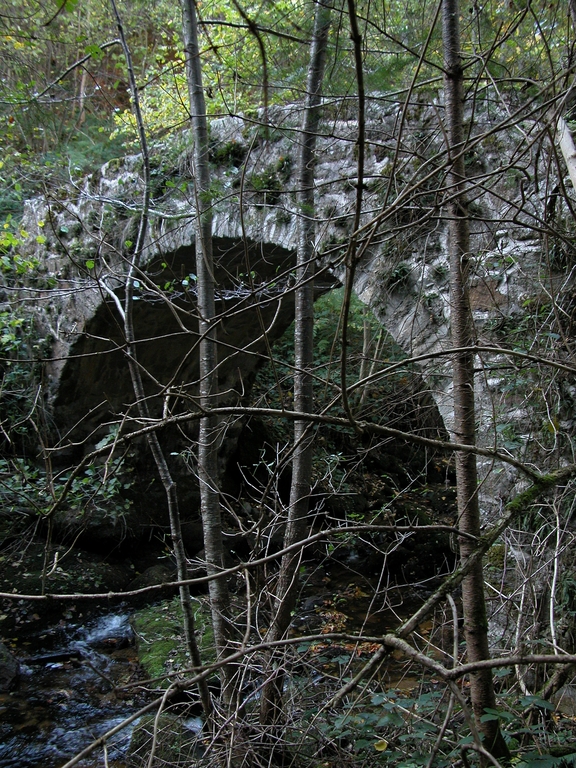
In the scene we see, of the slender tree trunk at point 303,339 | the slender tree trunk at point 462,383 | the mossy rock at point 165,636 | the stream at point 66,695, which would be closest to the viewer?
the slender tree trunk at point 462,383

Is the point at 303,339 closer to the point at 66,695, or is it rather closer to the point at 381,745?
the point at 381,745

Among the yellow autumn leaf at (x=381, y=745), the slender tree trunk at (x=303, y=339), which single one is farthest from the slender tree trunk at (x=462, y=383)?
the slender tree trunk at (x=303, y=339)

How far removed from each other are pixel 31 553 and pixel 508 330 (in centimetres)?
472

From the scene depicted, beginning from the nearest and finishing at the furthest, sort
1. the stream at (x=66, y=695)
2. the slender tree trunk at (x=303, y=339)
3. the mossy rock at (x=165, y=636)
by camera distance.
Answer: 1. the slender tree trunk at (x=303, y=339)
2. the stream at (x=66, y=695)
3. the mossy rock at (x=165, y=636)

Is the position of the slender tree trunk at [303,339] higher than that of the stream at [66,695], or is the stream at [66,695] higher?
the slender tree trunk at [303,339]

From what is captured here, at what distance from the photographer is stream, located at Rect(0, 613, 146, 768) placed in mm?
3404

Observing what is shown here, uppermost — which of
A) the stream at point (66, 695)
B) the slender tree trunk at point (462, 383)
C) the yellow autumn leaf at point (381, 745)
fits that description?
the slender tree trunk at point (462, 383)

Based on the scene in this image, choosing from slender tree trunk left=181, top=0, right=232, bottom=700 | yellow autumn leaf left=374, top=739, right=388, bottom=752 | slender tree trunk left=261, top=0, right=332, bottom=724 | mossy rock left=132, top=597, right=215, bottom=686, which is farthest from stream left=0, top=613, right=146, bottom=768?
yellow autumn leaf left=374, top=739, right=388, bottom=752

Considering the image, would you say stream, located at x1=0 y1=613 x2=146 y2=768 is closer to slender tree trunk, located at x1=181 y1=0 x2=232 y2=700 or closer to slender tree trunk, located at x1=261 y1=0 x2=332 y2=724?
slender tree trunk, located at x1=181 y1=0 x2=232 y2=700

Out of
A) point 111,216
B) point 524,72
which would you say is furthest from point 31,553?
point 524,72

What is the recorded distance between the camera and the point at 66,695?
3980mm

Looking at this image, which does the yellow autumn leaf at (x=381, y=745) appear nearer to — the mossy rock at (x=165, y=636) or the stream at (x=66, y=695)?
the stream at (x=66, y=695)

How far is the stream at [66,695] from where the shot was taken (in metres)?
3.40

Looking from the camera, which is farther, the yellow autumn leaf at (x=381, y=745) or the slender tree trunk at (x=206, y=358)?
the slender tree trunk at (x=206, y=358)
